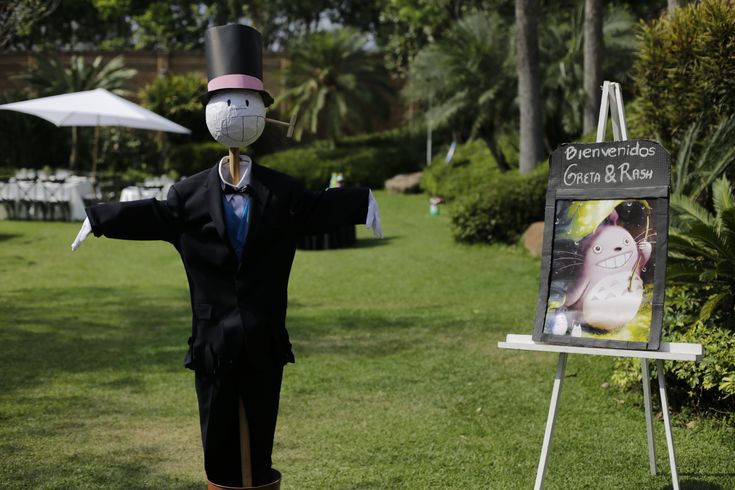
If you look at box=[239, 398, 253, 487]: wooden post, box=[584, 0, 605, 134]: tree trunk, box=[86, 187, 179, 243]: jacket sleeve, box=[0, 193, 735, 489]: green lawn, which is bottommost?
box=[0, 193, 735, 489]: green lawn

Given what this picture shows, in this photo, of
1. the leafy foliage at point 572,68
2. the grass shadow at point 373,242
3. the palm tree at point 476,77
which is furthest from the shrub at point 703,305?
the palm tree at point 476,77

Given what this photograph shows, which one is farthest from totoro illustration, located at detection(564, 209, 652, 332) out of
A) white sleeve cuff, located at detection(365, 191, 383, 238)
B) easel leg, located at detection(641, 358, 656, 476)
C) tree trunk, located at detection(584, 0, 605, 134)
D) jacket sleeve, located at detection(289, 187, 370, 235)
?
tree trunk, located at detection(584, 0, 605, 134)

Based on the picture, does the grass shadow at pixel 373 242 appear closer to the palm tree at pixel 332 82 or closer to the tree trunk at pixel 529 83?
the tree trunk at pixel 529 83

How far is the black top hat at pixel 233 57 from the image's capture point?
410 cm

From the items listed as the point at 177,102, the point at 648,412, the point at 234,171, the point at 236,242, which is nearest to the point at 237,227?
the point at 236,242

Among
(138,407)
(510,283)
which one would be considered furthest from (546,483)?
(510,283)

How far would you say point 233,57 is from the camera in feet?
13.5

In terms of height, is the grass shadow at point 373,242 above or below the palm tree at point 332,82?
below

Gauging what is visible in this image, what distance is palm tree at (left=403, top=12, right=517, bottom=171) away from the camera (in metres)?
21.0

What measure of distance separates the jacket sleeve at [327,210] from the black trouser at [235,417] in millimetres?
641

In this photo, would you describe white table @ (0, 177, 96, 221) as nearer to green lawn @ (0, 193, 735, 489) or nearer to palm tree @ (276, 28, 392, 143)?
green lawn @ (0, 193, 735, 489)

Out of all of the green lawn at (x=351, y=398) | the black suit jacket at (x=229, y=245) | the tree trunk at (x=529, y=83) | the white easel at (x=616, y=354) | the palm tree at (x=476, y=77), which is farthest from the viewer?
the palm tree at (x=476, y=77)

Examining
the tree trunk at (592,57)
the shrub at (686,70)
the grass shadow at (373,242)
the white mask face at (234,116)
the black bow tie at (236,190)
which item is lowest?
the grass shadow at (373,242)

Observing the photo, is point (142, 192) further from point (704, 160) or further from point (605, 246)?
point (605, 246)
